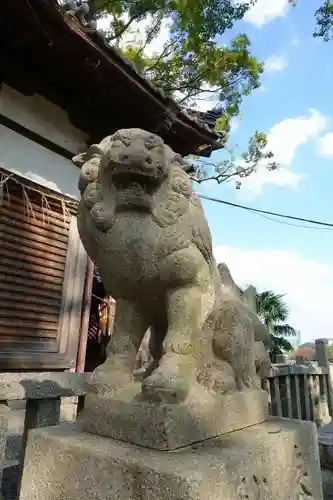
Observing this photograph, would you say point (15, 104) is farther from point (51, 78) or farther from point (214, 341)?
point (214, 341)

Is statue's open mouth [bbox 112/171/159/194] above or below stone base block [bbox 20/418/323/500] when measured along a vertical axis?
above

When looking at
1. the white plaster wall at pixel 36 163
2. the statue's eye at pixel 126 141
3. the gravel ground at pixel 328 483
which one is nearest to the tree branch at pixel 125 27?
the white plaster wall at pixel 36 163

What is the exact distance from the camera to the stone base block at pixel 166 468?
90 cm

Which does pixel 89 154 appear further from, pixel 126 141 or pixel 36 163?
pixel 36 163

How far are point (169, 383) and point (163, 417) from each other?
0.09 meters

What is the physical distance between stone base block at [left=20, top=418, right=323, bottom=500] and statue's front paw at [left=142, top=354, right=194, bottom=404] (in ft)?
0.43

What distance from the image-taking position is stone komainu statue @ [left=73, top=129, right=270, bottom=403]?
45.3 inches

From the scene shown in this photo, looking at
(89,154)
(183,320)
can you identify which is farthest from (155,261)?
(89,154)

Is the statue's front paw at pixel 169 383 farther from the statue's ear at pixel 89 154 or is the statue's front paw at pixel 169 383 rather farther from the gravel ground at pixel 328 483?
the gravel ground at pixel 328 483

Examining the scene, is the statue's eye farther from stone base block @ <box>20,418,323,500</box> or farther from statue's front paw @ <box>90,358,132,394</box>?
stone base block @ <box>20,418,323,500</box>

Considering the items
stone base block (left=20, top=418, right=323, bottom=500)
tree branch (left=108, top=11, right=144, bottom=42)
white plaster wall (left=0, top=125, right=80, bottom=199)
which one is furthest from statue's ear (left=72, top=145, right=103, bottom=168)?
tree branch (left=108, top=11, right=144, bottom=42)

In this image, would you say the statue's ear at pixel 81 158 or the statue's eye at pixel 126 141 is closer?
the statue's eye at pixel 126 141

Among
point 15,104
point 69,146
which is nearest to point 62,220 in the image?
point 69,146

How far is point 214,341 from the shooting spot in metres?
1.27
